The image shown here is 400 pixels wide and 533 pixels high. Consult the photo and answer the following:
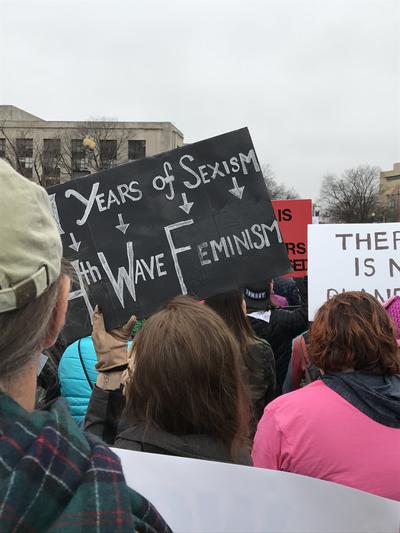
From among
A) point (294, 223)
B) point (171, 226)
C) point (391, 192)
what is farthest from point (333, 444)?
point (391, 192)

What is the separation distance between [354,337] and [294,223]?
199 inches

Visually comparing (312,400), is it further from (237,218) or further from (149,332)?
(237,218)

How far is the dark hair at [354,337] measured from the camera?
1.84m

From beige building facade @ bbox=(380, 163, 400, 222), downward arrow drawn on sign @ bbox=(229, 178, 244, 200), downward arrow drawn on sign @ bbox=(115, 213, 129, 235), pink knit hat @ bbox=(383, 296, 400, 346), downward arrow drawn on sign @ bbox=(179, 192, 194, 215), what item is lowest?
pink knit hat @ bbox=(383, 296, 400, 346)

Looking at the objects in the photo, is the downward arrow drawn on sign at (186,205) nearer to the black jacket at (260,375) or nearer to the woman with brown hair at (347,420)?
the black jacket at (260,375)

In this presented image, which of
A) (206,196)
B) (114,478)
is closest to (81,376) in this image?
(206,196)

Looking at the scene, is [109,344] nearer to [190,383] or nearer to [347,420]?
[190,383]

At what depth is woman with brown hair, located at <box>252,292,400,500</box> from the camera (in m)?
1.60

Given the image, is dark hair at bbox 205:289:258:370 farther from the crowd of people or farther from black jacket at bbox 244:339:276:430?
black jacket at bbox 244:339:276:430

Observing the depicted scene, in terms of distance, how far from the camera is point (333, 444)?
162 cm

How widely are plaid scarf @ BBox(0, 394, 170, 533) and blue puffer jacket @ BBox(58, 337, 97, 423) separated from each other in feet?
6.02

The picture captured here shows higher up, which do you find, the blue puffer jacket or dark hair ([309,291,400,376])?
dark hair ([309,291,400,376])

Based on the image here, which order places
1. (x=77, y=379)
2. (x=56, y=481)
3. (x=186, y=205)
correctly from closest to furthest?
(x=56, y=481)
(x=77, y=379)
(x=186, y=205)

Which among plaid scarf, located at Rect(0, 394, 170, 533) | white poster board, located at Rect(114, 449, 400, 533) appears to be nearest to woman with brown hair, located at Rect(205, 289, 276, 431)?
white poster board, located at Rect(114, 449, 400, 533)
